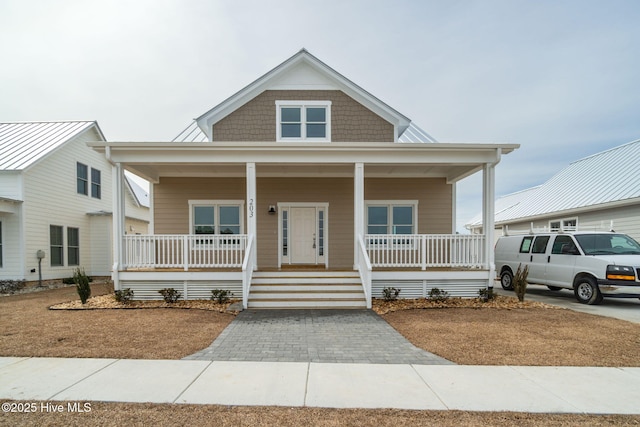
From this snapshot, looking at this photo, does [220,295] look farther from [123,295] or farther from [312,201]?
[312,201]

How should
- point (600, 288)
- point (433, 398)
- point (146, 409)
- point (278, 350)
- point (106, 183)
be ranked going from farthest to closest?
point (106, 183)
point (600, 288)
point (278, 350)
point (433, 398)
point (146, 409)

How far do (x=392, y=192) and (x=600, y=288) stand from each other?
6.52 metres

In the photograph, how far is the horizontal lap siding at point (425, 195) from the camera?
11836mm

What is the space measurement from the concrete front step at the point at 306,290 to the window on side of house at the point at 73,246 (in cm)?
1066

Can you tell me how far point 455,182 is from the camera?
11.8 meters

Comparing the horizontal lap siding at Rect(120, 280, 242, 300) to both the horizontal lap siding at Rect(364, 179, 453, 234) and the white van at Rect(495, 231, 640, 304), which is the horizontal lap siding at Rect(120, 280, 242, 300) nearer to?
the horizontal lap siding at Rect(364, 179, 453, 234)

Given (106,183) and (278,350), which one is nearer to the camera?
(278,350)

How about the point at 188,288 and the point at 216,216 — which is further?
the point at 216,216

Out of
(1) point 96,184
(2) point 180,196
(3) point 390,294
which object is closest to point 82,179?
(1) point 96,184

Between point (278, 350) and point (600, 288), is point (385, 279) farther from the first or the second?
point (600, 288)

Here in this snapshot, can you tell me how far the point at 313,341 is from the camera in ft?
18.2

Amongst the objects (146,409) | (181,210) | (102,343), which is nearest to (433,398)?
(146,409)

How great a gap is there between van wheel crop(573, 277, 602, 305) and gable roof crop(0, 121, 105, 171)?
18.9m

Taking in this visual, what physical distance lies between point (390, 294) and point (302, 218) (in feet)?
14.4
